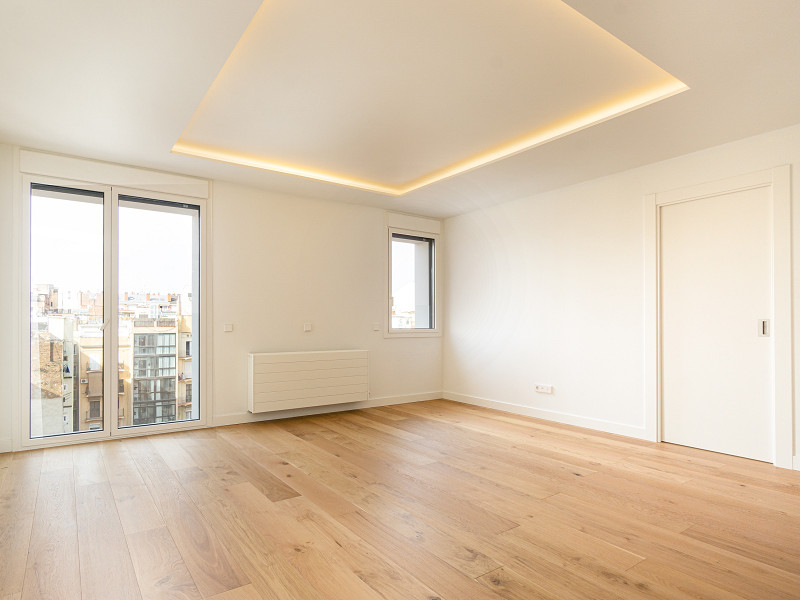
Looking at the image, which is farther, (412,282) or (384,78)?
(412,282)

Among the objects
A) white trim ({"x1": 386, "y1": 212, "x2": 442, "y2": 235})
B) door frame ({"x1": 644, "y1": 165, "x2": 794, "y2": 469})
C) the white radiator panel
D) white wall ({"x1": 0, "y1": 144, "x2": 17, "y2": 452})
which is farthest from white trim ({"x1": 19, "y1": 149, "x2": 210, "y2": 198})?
door frame ({"x1": 644, "y1": 165, "x2": 794, "y2": 469})

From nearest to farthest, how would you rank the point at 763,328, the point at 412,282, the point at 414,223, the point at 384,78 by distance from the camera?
1. the point at 384,78
2. the point at 763,328
3. the point at 414,223
4. the point at 412,282

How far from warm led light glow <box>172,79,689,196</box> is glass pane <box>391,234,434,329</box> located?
40.3 inches

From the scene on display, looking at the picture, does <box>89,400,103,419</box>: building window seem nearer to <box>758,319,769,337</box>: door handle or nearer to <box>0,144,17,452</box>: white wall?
<box>0,144,17,452</box>: white wall

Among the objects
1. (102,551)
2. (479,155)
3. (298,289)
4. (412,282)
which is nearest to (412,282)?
(412,282)

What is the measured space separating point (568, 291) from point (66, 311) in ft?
16.5

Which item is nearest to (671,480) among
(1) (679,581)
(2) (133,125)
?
(1) (679,581)

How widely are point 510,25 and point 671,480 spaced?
315 centimetres

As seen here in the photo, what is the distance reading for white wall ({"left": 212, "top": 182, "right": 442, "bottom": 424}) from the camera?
4.94 meters

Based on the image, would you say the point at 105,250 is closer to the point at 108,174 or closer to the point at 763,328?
the point at 108,174

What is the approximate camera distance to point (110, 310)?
437cm

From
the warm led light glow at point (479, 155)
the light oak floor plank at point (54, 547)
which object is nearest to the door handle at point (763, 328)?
the warm led light glow at point (479, 155)

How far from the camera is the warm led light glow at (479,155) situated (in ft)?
10.6

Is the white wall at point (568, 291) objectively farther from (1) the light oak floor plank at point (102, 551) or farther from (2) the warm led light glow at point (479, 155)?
(1) the light oak floor plank at point (102, 551)
